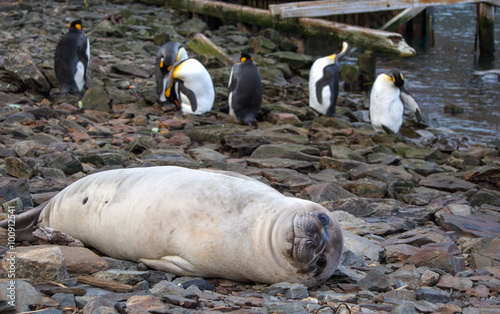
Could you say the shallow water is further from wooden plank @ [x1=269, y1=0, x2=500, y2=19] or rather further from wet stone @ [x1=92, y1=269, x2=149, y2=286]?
wet stone @ [x1=92, y1=269, x2=149, y2=286]

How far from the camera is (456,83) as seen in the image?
1393 centimetres

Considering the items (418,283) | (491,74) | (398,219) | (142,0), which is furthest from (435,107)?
(142,0)

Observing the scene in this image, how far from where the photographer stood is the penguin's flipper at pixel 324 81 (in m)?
11.1

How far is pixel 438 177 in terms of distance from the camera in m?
6.53

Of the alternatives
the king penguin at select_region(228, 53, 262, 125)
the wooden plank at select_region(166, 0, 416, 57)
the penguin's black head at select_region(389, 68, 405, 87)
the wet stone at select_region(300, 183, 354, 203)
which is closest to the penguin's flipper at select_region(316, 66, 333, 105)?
the penguin's black head at select_region(389, 68, 405, 87)

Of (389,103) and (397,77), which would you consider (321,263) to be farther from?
(397,77)

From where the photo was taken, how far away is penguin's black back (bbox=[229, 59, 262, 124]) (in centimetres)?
961

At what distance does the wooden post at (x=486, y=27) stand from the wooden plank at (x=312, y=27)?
4.54 meters

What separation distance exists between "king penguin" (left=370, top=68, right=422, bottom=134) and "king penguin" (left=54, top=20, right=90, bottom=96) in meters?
5.30

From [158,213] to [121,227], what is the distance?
10.7 inches

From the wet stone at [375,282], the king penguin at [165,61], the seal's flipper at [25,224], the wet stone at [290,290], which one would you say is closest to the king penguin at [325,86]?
the king penguin at [165,61]

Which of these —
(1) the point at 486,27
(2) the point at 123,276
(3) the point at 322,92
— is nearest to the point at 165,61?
(3) the point at 322,92

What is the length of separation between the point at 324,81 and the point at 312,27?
457 centimetres

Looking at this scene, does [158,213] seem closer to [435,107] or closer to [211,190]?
[211,190]
